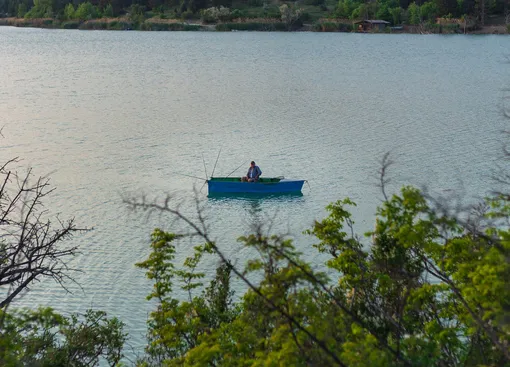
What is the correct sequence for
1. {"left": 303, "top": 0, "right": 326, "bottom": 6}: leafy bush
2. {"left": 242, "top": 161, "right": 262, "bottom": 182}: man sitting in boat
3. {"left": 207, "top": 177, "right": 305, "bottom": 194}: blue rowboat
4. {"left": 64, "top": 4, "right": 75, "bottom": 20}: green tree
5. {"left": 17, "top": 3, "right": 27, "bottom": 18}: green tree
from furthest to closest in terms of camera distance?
{"left": 17, "top": 3, "right": 27, "bottom": 18}: green tree < {"left": 64, "top": 4, "right": 75, "bottom": 20}: green tree < {"left": 303, "top": 0, "right": 326, "bottom": 6}: leafy bush < {"left": 207, "top": 177, "right": 305, "bottom": 194}: blue rowboat < {"left": 242, "top": 161, "right": 262, "bottom": 182}: man sitting in boat

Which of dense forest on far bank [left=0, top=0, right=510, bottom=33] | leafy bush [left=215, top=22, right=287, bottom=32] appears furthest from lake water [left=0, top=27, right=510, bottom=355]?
leafy bush [left=215, top=22, right=287, bottom=32]

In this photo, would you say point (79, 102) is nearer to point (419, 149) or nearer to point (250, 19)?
point (419, 149)

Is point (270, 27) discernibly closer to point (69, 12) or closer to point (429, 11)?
point (429, 11)

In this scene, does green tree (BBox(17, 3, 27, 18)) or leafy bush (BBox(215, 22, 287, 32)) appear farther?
green tree (BBox(17, 3, 27, 18))

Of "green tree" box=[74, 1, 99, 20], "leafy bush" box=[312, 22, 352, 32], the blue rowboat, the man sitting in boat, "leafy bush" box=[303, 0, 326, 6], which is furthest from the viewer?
"green tree" box=[74, 1, 99, 20]

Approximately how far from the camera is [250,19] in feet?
358

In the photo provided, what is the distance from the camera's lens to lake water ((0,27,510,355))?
2370cm

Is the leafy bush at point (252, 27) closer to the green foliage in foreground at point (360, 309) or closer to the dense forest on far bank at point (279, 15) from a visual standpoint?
the dense forest on far bank at point (279, 15)

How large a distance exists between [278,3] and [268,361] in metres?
109

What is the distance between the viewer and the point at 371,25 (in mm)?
108188

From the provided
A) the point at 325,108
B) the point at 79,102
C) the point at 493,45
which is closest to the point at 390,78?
the point at 325,108

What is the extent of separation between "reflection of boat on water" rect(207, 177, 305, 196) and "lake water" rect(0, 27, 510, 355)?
0.42 meters

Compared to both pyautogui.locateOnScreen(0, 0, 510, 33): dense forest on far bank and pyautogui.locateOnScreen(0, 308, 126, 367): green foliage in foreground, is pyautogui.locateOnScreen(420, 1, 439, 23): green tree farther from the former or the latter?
pyautogui.locateOnScreen(0, 308, 126, 367): green foliage in foreground

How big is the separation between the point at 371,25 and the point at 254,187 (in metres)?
84.5
